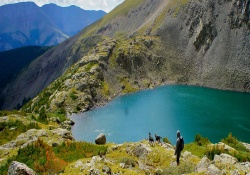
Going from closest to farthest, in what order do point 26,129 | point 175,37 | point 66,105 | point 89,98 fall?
1. point 26,129
2. point 66,105
3. point 89,98
4. point 175,37

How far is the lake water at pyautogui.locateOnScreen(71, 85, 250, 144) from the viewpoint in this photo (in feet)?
302

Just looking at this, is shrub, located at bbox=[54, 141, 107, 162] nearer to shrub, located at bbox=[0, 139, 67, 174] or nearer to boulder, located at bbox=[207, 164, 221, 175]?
shrub, located at bbox=[0, 139, 67, 174]

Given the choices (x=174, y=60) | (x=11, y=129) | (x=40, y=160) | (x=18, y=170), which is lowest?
(x=11, y=129)

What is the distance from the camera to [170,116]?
352 ft

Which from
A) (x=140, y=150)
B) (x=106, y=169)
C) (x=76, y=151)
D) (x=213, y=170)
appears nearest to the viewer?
(x=213, y=170)

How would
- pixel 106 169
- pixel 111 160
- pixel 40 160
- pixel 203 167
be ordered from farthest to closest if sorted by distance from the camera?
pixel 111 160
pixel 40 160
pixel 106 169
pixel 203 167

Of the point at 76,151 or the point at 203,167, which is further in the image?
the point at 76,151

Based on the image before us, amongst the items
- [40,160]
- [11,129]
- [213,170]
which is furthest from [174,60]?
[213,170]

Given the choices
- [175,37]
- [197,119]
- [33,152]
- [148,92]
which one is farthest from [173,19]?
[33,152]

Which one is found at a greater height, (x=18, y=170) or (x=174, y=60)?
(x=174, y=60)

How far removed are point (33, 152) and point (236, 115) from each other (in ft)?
306

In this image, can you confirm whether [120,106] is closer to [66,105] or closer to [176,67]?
[66,105]

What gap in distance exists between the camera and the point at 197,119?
341 feet

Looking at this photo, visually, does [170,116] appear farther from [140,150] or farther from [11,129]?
[140,150]
